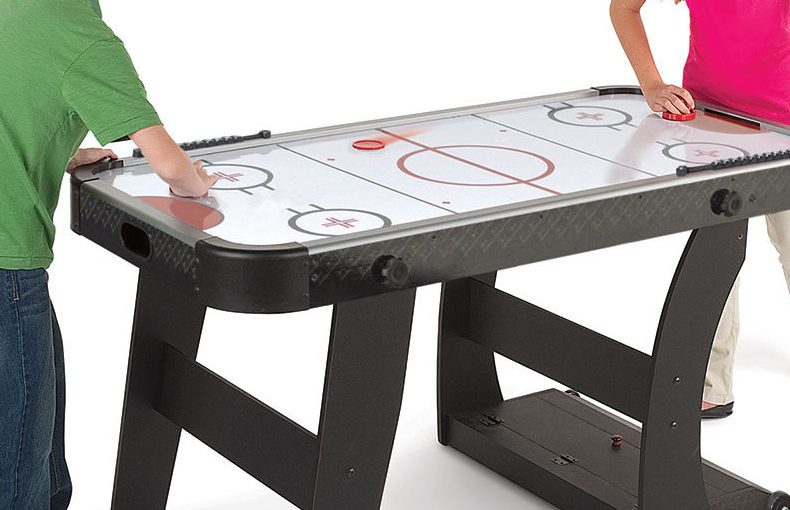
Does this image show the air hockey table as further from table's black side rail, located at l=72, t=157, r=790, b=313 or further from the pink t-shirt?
the pink t-shirt

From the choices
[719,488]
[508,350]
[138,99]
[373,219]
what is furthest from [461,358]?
[138,99]

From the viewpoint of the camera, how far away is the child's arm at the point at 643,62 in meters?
3.91

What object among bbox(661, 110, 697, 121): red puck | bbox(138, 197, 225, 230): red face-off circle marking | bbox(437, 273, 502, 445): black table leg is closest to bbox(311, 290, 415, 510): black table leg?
bbox(138, 197, 225, 230): red face-off circle marking

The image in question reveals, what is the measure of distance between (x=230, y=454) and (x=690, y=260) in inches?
42.2

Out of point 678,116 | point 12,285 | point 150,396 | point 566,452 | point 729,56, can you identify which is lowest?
point 566,452

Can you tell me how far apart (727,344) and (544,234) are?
1392 mm

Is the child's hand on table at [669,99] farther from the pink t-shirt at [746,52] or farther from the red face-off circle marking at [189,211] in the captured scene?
the red face-off circle marking at [189,211]

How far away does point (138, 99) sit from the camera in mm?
2971

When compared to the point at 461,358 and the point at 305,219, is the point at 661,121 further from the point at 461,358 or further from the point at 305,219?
the point at 305,219

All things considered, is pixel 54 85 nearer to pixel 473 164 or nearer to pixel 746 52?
pixel 473 164

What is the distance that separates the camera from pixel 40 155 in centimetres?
306

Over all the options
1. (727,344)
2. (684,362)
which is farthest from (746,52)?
(684,362)

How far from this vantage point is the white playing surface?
3.11 meters

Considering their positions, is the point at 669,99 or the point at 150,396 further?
the point at 669,99
